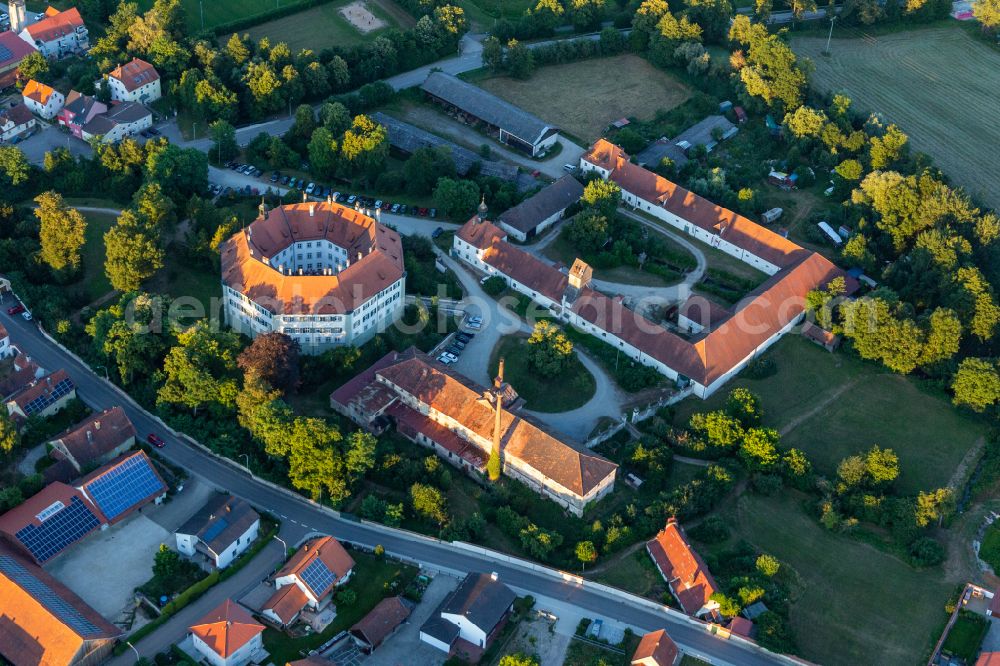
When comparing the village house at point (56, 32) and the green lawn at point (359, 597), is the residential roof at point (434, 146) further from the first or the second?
the green lawn at point (359, 597)

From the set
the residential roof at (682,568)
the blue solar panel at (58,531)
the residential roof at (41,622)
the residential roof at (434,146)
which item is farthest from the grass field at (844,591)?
the residential roof at (434,146)

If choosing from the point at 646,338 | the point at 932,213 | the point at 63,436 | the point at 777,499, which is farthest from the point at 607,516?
the point at 932,213

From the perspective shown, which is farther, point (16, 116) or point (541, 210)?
point (16, 116)

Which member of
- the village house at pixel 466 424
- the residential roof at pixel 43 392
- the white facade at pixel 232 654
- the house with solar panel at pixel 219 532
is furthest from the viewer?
the residential roof at pixel 43 392

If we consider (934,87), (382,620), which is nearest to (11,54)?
(382,620)

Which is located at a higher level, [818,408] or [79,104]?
[79,104]

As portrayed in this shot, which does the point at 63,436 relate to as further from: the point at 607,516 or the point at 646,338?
the point at 646,338

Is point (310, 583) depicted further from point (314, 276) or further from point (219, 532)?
point (314, 276)
